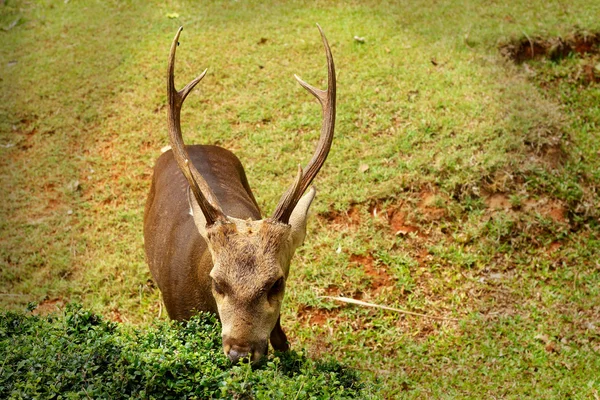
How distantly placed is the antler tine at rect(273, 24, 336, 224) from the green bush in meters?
0.72

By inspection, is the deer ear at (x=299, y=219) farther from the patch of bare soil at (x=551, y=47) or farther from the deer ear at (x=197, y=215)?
the patch of bare soil at (x=551, y=47)

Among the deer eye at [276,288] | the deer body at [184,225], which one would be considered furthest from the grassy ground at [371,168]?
the deer eye at [276,288]

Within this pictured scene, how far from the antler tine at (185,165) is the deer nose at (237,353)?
66 centimetres

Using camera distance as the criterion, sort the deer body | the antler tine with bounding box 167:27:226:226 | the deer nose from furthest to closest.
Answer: the deer body
the antler tine with bounding box 167:27:226:226
the deer nose

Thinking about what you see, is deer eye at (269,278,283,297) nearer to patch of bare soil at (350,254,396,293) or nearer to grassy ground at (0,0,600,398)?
grassy ground at (0,0,600,398)

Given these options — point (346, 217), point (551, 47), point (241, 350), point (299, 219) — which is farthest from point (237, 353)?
point (551, 47)

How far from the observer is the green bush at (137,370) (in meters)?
2.61

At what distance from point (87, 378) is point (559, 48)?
5.84m

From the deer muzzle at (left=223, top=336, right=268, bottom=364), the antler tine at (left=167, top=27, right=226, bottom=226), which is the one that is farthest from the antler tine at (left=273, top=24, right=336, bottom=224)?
the deer muzzle at (left=223, top=336, right=268, bottom=364)

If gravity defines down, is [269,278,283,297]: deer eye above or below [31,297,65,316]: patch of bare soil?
above

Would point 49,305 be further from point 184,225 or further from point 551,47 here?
point 551,47

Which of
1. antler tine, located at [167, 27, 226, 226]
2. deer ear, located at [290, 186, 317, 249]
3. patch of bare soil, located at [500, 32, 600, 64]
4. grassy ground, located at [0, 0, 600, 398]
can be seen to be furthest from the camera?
patch of bare soil, located at [500, 32, 600, 64]

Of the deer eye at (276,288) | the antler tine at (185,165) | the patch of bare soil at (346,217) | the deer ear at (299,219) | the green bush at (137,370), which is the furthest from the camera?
the patch of bare soil at (346,217)

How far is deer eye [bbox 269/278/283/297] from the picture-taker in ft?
10.4
